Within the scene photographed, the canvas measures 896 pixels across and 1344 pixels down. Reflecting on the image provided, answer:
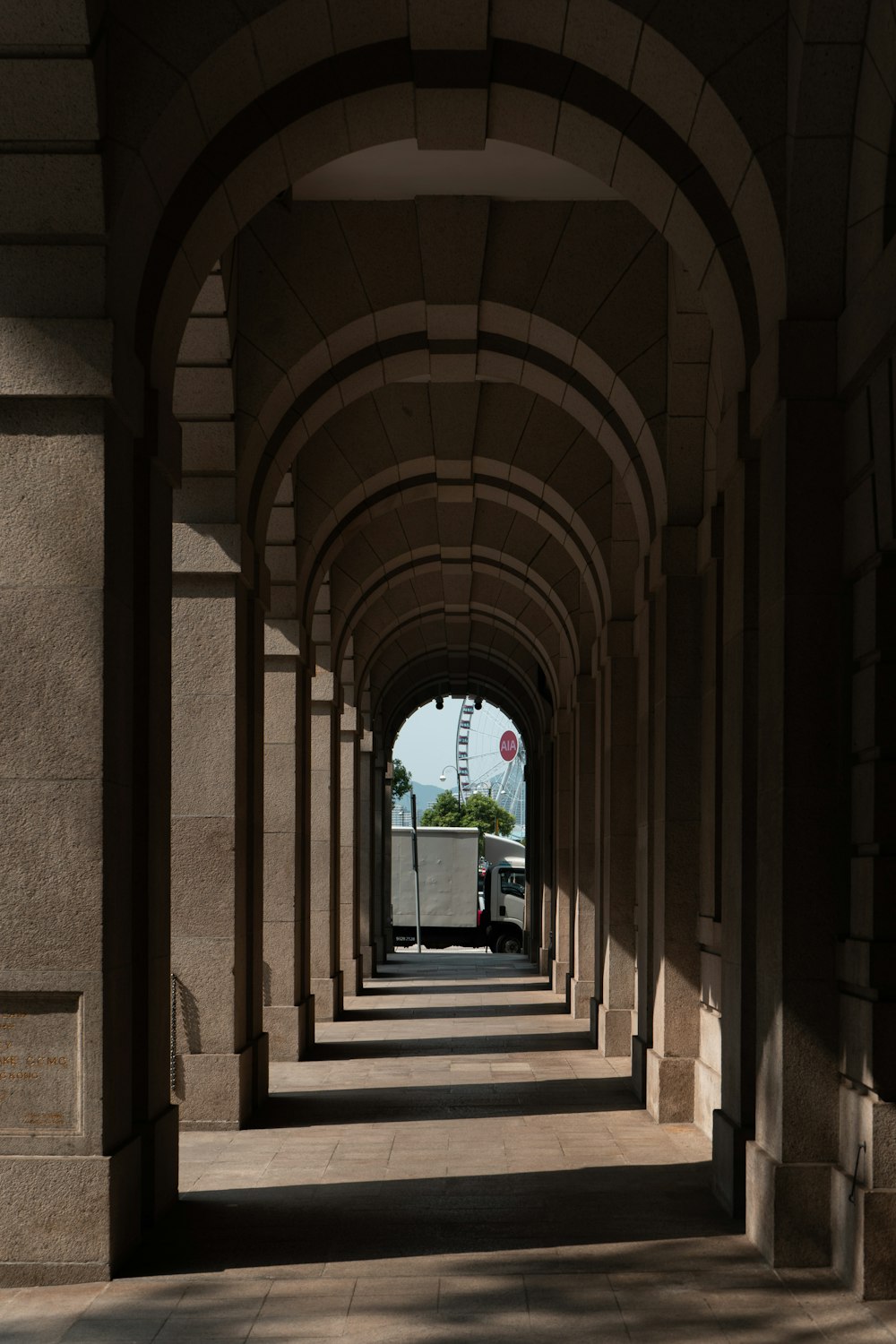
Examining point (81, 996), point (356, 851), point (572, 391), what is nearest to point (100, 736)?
point (81, 996)

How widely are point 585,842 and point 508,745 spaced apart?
180 feet

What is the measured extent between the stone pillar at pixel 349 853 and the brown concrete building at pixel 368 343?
455 inches

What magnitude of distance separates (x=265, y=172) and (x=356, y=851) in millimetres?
16841

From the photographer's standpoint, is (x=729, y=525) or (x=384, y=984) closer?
(x=729, y=525)

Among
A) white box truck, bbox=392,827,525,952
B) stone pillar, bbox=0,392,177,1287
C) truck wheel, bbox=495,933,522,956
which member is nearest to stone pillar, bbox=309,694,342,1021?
stone pillar, bbox=0,392,177,1287

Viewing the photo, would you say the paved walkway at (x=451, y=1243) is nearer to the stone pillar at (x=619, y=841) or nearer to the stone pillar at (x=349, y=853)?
the stone pillar at (x=619, y=841)

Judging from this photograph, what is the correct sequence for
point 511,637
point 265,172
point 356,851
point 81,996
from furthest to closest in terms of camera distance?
point 511,637, point 356,851, point 265,172, point 81,996

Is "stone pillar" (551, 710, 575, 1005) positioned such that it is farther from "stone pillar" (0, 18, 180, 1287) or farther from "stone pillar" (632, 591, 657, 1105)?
"stone pillar" (0, 18, 180, 1287)

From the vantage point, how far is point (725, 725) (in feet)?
27.7

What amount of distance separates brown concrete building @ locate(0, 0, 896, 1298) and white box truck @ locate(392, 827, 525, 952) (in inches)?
1168

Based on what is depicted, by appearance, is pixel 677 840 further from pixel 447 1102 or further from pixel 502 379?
pixel 502 379

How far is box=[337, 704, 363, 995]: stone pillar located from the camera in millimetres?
24069

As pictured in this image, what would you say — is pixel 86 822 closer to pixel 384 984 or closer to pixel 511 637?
pixel 384 984

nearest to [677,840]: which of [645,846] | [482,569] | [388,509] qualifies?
[645,846]
